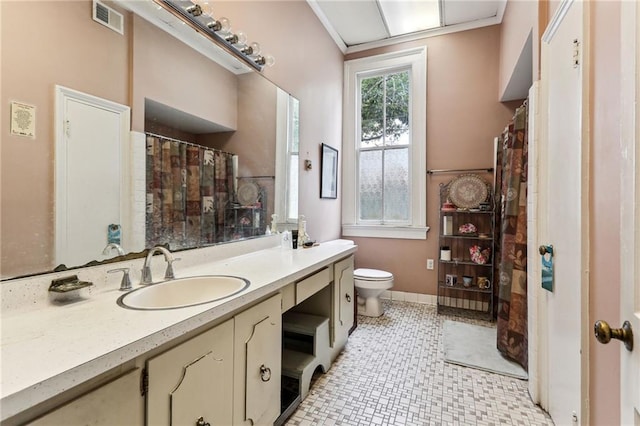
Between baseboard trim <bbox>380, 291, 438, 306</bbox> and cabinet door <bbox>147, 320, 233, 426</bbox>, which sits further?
baseboard trim <bbox>380, 291, 438, 306</bbox>

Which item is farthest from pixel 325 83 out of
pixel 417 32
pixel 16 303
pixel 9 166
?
pixel 16 303

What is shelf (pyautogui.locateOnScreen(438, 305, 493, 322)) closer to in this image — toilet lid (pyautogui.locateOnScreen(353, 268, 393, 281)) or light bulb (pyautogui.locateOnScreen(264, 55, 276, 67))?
toilet lid (pyautogui.locateOnScreen(353, 268, 393, 281))

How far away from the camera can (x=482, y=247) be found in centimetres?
314

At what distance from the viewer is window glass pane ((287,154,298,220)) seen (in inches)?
101

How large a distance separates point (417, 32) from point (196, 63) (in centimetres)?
277

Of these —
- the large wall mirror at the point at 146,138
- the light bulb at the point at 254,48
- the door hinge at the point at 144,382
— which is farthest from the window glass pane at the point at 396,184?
the door hinge at the point at 144,382

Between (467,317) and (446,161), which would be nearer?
(467,317)

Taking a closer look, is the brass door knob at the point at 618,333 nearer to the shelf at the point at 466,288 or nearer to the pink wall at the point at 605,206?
the pink wall at the point at 605,206

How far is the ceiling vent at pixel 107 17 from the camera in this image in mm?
1165

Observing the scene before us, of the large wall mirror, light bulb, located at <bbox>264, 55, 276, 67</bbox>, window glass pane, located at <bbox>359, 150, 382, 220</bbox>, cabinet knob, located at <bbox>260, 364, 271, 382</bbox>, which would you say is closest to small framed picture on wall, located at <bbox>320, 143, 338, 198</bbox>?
window glass pane, located at <bbox>359, 150, 382, 220</bbox>

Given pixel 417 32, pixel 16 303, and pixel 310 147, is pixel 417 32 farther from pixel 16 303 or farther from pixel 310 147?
pixel 16 303

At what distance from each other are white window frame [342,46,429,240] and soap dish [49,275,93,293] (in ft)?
9.72

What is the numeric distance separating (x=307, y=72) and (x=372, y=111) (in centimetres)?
117

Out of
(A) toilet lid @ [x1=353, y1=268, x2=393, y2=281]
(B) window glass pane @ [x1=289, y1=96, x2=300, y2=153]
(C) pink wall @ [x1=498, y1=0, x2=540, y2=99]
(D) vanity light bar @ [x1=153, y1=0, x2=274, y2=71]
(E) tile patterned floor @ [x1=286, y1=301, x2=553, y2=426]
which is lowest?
(E) tile patterned floor @ [x1=286, y1=301, x2=553, y2=426]
